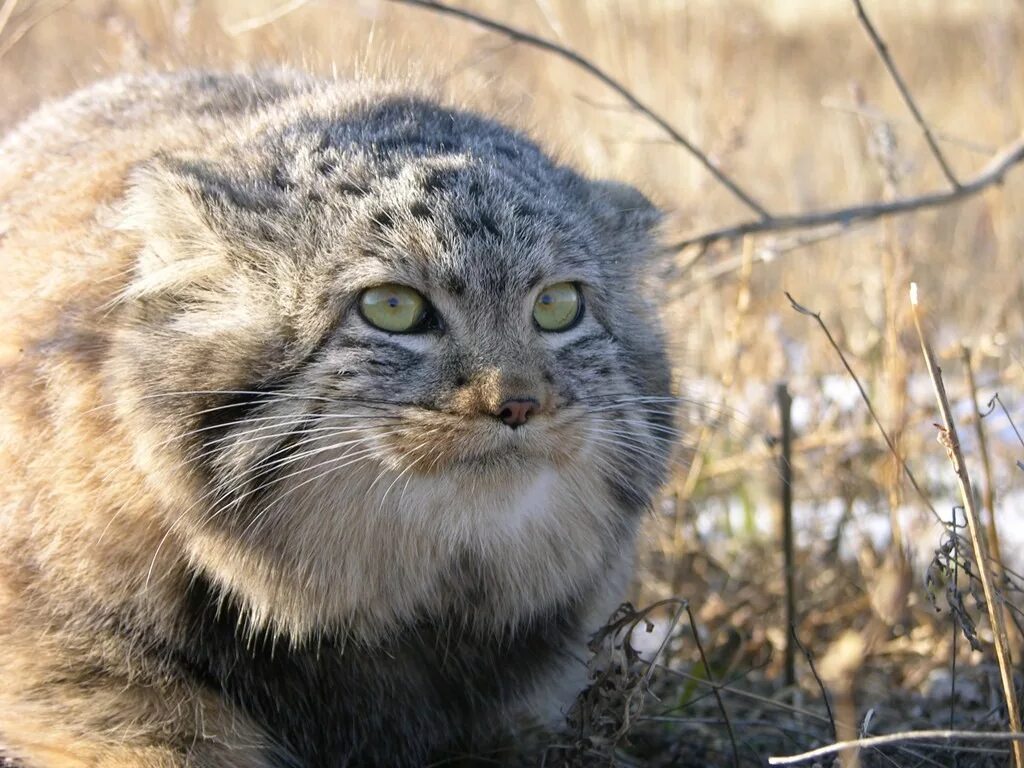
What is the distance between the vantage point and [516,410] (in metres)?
2.48

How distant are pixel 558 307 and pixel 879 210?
2.06m

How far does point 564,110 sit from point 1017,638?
4.39 metres

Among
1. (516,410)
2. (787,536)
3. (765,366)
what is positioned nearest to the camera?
(516,410)

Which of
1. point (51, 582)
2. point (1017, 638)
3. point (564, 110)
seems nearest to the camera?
point (51, 582)

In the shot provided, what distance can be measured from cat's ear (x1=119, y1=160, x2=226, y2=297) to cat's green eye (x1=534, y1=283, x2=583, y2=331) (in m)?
0.74

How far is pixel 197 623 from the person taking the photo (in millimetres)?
2834

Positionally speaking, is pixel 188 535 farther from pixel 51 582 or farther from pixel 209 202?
pixel 209 202

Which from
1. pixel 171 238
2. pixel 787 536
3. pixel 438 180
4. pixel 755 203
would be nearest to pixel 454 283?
pixel 438 180

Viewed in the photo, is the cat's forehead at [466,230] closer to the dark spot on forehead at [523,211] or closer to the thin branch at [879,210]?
the dark spot on forehead at [523,211]

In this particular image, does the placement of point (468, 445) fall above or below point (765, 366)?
below

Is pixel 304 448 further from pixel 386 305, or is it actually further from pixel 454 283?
pixel 454 283

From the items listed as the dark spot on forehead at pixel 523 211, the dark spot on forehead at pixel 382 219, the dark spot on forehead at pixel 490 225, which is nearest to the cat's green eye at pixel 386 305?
the dark spot on forehead at pixel 382 219

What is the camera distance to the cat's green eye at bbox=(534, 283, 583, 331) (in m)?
2.83

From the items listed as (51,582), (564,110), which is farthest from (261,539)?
(564,110)
